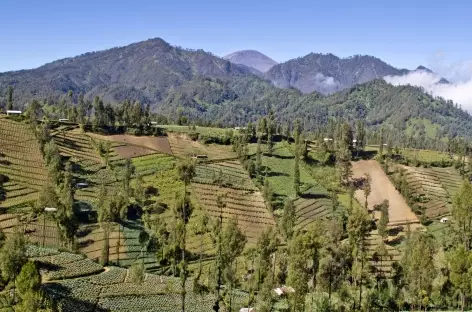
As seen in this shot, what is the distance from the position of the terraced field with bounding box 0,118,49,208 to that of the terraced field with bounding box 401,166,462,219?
321ft

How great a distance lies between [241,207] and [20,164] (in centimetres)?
5281

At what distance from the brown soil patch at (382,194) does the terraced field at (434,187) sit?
204 inches

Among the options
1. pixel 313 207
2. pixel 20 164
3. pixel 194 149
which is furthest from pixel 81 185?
pixel 313 207

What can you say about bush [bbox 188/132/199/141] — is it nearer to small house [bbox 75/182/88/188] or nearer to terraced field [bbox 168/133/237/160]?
terraced field [bbox 168/133/237/160]

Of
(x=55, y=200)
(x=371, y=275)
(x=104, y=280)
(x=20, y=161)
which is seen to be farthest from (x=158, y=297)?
(x=20, y=161)

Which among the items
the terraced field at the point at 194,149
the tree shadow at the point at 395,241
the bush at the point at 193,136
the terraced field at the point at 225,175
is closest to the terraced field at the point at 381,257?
the tree shadow at the point at 395,241

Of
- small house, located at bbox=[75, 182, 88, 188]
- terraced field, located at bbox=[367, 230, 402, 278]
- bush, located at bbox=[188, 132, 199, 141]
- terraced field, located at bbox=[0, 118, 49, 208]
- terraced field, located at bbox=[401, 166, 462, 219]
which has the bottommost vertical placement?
terraced field, located at bbox=[367, 230, 402, 278]

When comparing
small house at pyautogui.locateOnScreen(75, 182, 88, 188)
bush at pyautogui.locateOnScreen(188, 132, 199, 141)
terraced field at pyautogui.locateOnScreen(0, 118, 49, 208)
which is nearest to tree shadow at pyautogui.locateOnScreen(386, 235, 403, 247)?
small house at pyautogui.locateOnScreen(75, 182, 88, 188)

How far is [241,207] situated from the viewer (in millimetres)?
126000

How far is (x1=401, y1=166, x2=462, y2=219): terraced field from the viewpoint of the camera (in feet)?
467

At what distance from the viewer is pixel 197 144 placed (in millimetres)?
168250

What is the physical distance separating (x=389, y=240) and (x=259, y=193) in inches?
1392

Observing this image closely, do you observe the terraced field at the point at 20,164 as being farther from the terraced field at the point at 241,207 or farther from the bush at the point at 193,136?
the bush at the point at 193,136

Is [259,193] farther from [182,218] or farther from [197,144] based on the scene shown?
[182,218]
